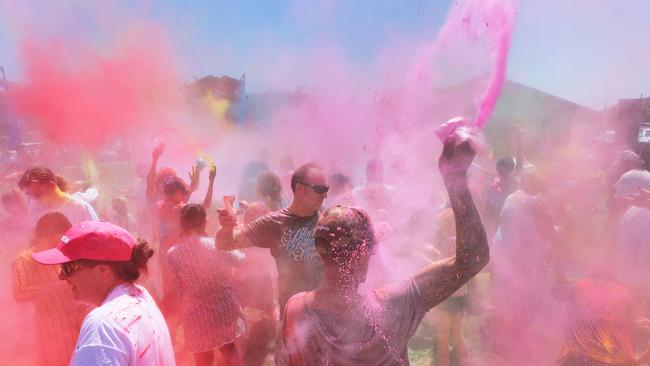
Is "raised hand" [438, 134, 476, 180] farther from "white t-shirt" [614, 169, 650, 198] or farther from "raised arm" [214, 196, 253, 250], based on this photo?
"white t-shirt" [614, 169, 650, 198]

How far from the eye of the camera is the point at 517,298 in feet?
13.2

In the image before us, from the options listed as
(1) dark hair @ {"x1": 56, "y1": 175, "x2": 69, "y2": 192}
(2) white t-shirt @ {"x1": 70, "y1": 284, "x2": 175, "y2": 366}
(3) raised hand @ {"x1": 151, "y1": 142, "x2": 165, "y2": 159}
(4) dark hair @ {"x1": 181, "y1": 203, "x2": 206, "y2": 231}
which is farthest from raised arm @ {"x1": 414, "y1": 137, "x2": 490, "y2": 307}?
(3) raised hand @ {"x1": 151, "y1": 142, "x2": 165, "y2": 159}

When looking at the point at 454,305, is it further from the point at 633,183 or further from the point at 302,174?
the point at 633,183

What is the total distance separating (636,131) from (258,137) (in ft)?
32.1

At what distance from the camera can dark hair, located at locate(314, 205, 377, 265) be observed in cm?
143

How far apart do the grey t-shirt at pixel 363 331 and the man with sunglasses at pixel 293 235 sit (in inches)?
43.1

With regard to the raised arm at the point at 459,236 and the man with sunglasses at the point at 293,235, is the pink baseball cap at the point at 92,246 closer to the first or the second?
the man with sunglasses at the point at 293,235

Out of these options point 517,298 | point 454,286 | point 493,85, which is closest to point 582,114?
point 517,298

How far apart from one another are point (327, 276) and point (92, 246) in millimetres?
994

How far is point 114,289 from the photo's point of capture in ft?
5.58

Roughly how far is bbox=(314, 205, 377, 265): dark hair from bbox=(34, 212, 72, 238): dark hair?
237cm

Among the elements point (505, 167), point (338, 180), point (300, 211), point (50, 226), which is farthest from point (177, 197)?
point (505, 167)

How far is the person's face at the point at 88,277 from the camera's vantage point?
1.69 meters

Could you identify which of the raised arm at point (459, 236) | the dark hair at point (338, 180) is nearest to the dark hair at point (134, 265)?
the raised arm at point (459, 236)
